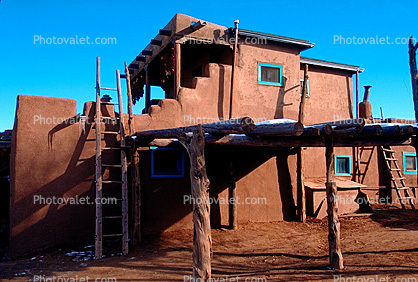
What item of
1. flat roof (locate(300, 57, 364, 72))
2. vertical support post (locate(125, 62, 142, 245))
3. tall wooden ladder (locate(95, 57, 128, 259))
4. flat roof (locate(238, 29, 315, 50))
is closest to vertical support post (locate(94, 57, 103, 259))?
tall wooden ladder (locate(95, 57, 128, 259))

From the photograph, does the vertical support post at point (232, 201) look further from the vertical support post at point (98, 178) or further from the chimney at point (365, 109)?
the chimney at point (365, 109)

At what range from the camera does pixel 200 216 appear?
18.0 feet

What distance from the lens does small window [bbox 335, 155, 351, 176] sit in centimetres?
1516

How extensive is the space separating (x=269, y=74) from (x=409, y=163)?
9216mm

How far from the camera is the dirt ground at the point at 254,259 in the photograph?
6.86 metres

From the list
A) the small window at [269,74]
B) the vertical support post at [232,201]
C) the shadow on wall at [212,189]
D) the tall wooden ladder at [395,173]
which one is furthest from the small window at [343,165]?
the vertical support post at [232,201]

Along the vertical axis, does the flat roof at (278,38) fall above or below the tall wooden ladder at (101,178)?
above

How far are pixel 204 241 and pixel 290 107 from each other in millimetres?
8861

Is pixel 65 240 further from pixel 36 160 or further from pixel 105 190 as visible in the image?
pixel 36 160

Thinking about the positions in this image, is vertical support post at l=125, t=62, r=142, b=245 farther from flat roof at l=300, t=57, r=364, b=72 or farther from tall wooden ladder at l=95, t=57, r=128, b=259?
flat roof at l=300, t=57, r=364, b=72

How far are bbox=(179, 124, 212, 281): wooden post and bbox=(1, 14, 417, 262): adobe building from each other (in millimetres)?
4017

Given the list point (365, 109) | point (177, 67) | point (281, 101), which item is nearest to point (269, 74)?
point (281, 101)

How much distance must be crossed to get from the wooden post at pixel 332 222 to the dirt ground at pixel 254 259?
25 cm

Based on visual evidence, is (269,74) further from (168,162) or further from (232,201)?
(168,162)
